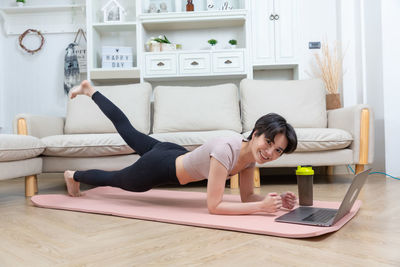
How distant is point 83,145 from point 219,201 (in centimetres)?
132

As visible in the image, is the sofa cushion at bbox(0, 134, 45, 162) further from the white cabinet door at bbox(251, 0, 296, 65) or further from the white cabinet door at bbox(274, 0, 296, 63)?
the white cabinet door at bbox(274, 0, 296, 63)

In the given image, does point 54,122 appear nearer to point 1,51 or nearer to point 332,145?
point 1,51

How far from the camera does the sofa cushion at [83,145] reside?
8.06 feet

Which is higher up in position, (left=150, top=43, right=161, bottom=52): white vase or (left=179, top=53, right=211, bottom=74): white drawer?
(left=150, top=43, right=161, bottom=52): white vase

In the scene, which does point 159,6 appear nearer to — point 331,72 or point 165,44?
point 165,44

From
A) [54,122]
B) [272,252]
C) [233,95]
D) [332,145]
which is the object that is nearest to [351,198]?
[272,252]

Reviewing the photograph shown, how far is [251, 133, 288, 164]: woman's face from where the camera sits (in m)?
1.41

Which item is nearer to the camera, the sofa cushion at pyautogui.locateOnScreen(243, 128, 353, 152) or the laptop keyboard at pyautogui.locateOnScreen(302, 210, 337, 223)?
the laptop keyboard at pyautogui.locateOnScreen(302, 210, 337, 223)

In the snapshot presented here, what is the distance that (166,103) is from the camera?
3049 millimetres

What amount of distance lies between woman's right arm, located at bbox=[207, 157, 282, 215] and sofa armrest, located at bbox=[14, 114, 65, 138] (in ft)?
5.58

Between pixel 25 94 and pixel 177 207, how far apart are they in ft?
9.66

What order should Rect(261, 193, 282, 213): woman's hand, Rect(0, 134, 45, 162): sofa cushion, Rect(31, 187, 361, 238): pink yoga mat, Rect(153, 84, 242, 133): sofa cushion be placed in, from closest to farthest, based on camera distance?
Rect(31, 187, 361, 238): pink yoga mat
Rect(261, 193, 282, 213): woman's hand
Rect(0, 134, 45, 162): sofa cushion
Rect(153, 84, 242, 133): sofa cushion

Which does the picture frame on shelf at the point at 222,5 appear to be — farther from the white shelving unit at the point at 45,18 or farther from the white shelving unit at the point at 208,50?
the white shelving unit at the point at 45,18

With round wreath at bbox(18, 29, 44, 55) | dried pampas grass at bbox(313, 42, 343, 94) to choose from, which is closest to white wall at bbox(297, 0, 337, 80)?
dried pampas grass at bbox(313, 42, 343, 94)
